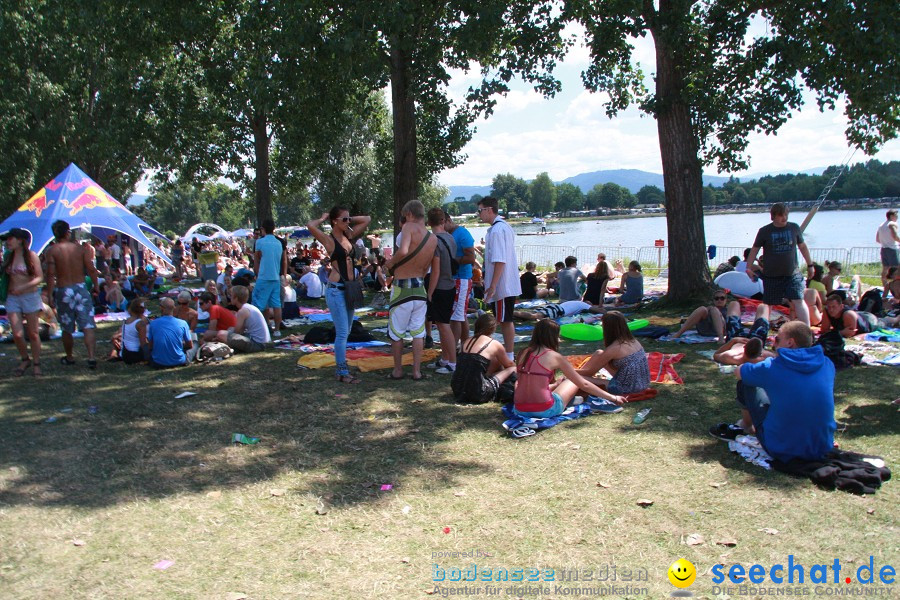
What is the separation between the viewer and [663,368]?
7.14 metres

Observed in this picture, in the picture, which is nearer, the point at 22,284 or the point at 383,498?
the point at 383,498

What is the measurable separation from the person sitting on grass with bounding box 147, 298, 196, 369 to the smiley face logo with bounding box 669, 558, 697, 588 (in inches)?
253

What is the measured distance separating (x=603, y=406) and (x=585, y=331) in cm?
385

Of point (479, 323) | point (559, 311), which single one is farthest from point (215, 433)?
point (559, 311)

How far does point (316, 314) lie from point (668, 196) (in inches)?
264

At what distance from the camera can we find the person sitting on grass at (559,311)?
11.1m

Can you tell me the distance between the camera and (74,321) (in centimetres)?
796

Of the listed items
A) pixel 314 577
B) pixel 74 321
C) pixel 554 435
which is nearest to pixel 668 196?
pixel 554 435

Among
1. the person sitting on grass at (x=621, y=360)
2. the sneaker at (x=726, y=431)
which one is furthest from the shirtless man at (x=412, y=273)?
the sneaker at (x=726, y=431)

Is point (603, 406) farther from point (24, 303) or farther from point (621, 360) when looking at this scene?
point (24, 303)

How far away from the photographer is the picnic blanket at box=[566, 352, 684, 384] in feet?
22.2

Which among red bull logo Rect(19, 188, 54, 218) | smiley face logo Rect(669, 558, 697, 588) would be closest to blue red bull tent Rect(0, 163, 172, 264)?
red bull logo Rect(19, 188, 54, 218)

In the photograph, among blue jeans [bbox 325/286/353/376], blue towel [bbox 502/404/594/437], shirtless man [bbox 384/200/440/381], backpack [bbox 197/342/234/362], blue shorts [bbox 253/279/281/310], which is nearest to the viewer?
blue towel [bbox 502/404/594/437]

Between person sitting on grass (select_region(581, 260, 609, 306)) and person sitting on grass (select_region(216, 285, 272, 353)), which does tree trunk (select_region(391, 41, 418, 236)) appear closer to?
person sitting on grass (select_region(581, 260, 609, 306))
